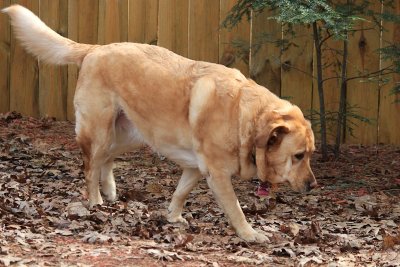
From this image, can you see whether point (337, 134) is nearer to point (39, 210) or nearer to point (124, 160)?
point (124, 160)

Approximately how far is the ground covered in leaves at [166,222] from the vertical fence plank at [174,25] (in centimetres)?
Result: 136

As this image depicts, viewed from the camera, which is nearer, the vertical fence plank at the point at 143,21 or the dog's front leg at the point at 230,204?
the dog's front leg at the point at 230,204

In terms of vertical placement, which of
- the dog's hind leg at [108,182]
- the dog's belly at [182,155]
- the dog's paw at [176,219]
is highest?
the dog's belly at [182,155]

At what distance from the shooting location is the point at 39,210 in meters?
6.73

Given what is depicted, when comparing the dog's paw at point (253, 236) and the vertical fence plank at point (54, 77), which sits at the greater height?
the vertical fence plank at point (54, 77)

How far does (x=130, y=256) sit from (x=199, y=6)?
16.7 feet

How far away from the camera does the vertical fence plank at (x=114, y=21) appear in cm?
1048

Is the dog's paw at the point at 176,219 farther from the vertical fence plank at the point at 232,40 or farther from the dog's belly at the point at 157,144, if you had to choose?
the vertical fence plank at the point at 232,40

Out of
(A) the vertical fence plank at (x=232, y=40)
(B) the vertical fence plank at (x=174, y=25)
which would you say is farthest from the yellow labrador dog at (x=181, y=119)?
(B) the vertical fence plank at (x=174, y=25)

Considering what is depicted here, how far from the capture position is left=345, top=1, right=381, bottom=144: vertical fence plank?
968 cm

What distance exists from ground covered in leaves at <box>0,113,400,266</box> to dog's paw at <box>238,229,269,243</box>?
7 cm

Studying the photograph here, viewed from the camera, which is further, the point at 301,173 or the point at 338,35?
the point at 338,35

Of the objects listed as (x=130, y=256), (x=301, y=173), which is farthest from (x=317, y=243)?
(x=130, y=256)

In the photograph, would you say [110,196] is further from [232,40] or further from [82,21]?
[82,21]
